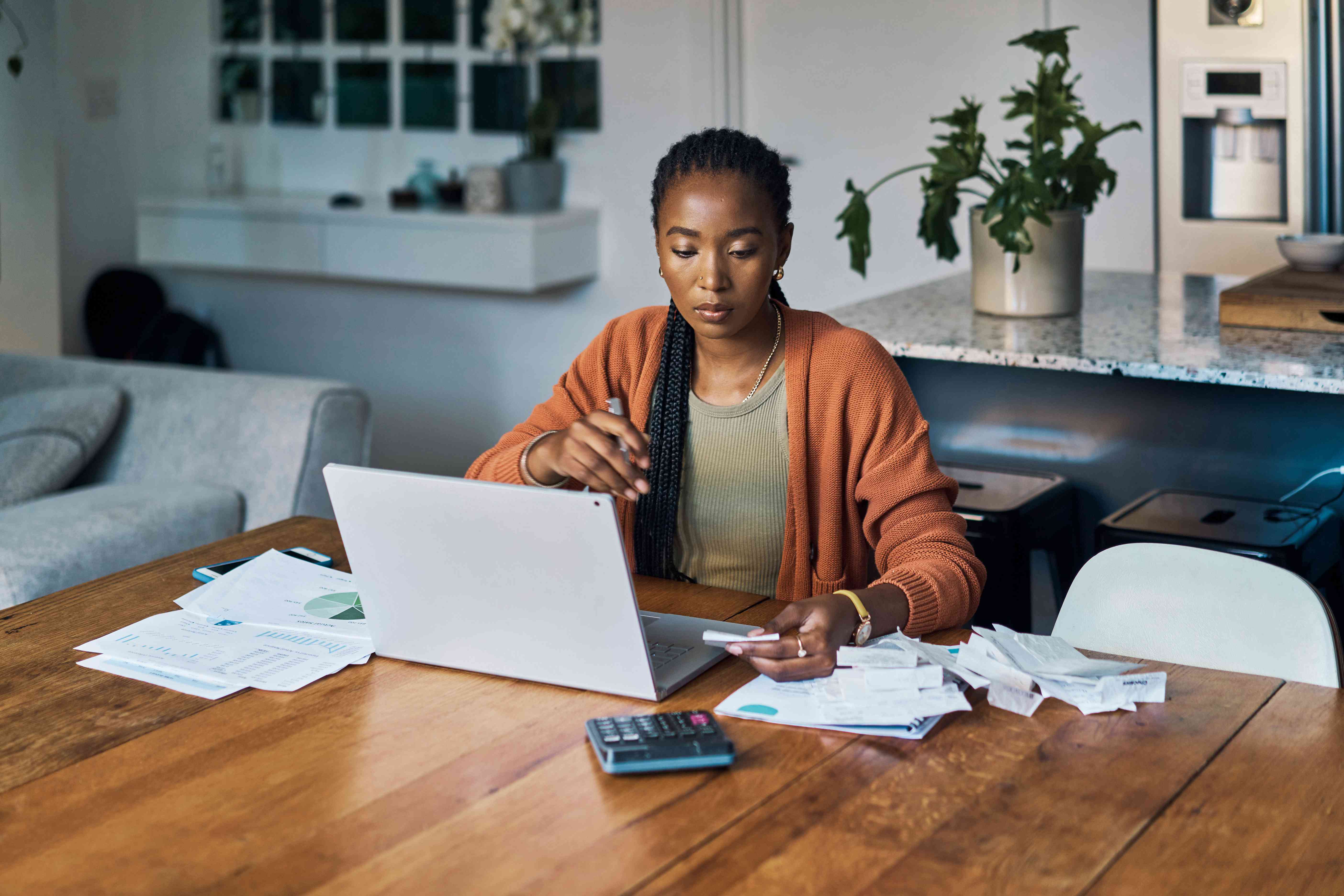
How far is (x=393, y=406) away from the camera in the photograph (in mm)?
4840

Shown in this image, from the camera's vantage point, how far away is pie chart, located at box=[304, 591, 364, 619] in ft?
5.14

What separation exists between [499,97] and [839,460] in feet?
10.1

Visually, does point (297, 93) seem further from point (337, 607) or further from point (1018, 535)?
point (337, 607)

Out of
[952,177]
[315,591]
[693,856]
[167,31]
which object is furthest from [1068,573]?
[167,31]

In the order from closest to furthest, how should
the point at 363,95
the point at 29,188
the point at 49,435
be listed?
the point at 49,435, the point at 29,188, the point at 363,95

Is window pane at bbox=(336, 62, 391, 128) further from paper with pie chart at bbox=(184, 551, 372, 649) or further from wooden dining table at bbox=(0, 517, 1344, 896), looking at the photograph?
wooden dining table at bbox=(0, 517, 1344, 896)

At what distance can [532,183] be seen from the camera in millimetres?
4234

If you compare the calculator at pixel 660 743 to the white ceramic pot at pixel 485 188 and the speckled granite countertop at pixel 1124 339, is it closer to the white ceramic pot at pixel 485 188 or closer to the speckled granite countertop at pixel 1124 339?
the speckled granite countertop at pixel 1124 339

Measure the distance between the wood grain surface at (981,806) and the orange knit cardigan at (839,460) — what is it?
0.34 metres

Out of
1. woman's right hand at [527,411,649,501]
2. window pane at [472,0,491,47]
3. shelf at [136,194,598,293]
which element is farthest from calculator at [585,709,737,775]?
window pane at [472,0,491,47]

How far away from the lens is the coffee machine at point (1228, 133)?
3270 millimetres

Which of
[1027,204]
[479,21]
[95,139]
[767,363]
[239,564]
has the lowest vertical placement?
[239,564]

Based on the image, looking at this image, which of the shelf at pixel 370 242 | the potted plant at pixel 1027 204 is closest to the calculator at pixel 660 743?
the potted plant at pixel 1027 204

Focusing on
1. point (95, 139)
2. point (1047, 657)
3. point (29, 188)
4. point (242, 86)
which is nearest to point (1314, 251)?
point (1047, 657)
